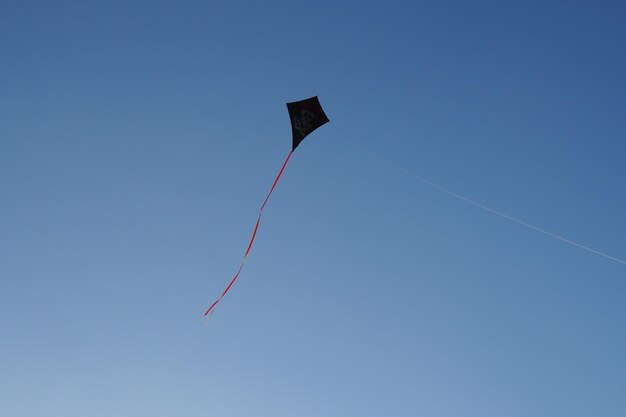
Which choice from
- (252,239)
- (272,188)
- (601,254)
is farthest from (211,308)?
(601,254)

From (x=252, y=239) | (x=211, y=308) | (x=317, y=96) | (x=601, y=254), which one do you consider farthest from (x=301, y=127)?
(x=601, y=254)

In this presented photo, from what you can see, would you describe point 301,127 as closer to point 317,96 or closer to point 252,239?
point 317,96

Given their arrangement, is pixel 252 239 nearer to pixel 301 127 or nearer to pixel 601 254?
pixel 301 127

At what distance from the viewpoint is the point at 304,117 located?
874 centimetres

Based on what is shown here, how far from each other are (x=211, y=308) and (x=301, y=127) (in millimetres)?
4248

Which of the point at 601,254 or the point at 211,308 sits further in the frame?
the point at 211,308

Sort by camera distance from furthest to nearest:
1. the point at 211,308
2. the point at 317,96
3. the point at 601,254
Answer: the point at 317,96
the point at 211,308
the point at 601,254

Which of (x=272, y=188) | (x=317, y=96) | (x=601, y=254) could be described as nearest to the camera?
(x=601, y=254)

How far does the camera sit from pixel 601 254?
21.3 feet

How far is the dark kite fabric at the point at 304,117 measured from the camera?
8.62m

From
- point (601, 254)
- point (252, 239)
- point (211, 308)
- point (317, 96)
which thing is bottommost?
point (211, 308)

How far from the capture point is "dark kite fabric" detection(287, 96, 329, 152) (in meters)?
8.62

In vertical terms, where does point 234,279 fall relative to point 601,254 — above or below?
below

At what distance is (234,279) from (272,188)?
6.09 ft
